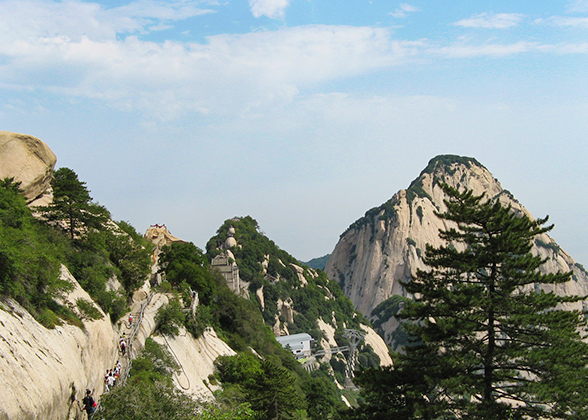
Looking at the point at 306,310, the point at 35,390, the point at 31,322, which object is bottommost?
the point at 35,390

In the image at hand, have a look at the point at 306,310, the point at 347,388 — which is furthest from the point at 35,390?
the point at 306,310

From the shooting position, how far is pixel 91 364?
20406 mm

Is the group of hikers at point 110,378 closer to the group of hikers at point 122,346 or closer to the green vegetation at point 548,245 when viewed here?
the group of hikers at point 122,346

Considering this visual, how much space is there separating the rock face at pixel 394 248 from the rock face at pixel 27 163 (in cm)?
11403

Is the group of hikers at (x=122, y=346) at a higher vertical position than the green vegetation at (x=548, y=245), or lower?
lower

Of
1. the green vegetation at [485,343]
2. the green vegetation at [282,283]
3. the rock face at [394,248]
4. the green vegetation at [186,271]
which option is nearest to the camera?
the green vegetation at [485,343]

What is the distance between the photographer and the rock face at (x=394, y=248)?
148 m

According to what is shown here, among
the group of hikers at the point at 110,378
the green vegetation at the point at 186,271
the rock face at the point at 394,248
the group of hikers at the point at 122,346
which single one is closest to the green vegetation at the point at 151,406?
the group of hikers at the point at 110,378

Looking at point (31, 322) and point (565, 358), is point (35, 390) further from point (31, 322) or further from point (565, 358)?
point (565, 358)

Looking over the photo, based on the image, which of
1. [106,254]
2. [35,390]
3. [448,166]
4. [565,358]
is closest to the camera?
[35,390]

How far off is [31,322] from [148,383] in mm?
6893

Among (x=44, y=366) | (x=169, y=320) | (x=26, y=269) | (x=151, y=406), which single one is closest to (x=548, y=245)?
(x=169, y=320)

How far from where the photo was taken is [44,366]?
1557 centimetres

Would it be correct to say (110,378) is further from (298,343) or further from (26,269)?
(298,343)
